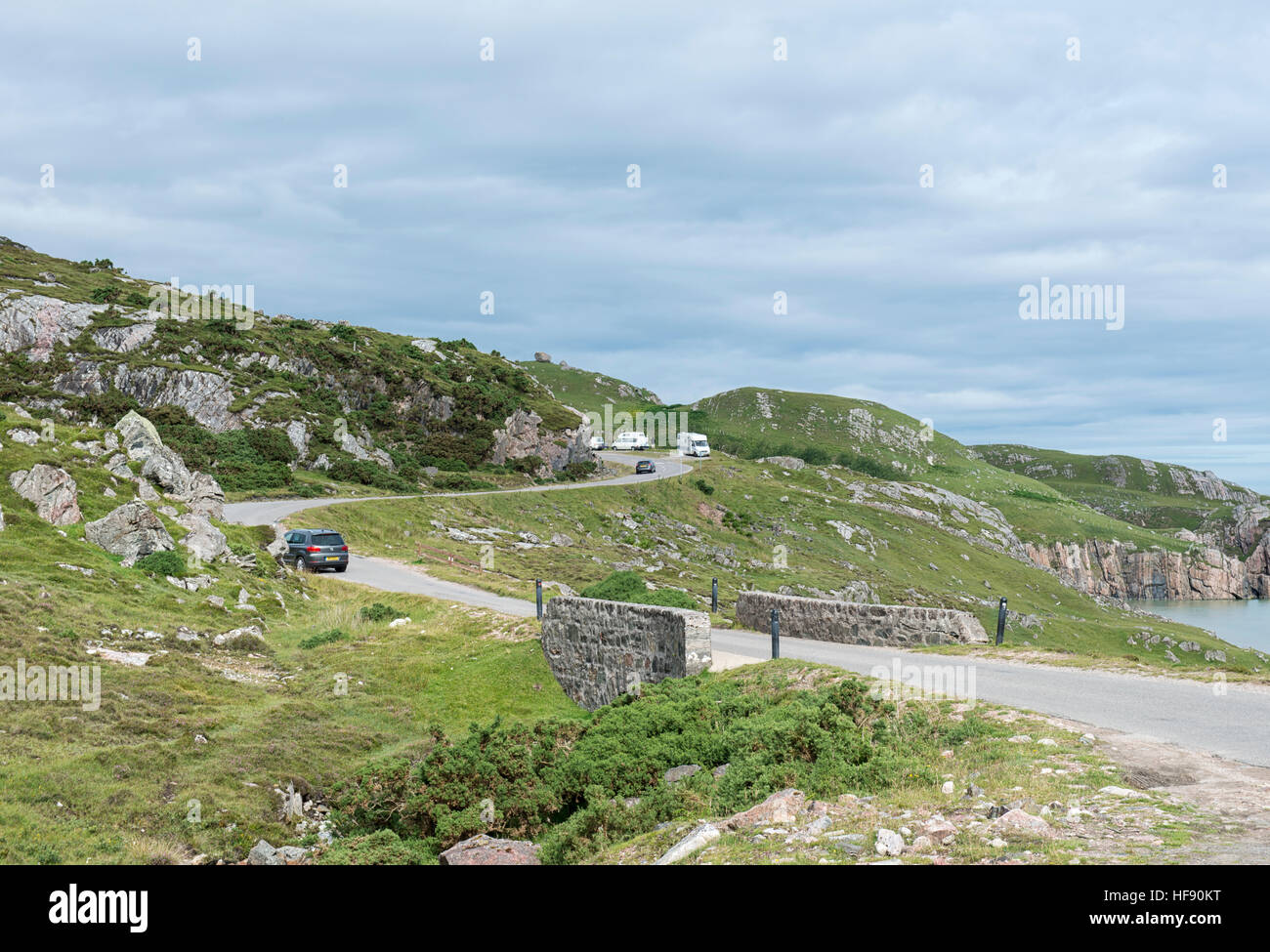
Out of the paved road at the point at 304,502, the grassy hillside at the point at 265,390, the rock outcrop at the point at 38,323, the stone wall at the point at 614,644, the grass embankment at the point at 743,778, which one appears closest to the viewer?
the grass embankment at the point at 743,778

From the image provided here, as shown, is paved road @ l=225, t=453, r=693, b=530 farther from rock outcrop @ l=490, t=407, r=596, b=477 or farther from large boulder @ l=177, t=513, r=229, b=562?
large boulder @ l=177, t=513, r=229, b=562

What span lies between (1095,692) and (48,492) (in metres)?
30.2

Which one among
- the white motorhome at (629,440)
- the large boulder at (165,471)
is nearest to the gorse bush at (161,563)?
the large boulder at (165,471)

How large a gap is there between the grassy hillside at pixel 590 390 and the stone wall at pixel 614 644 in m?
133

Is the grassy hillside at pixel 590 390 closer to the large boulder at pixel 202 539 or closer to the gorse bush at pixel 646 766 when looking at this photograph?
the large boulder at pixel 202 539

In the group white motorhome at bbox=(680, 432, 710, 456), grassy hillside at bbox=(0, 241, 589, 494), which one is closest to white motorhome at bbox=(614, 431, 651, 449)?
white motorhome at bbox=(680, 432, 710, 456)

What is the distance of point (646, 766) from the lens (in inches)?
485

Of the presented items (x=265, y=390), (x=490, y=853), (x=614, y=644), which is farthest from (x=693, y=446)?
(x=490, y=853)

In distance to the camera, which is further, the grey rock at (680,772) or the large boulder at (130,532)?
the large boulder at (130,532)

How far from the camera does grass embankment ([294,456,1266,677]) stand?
4306cm

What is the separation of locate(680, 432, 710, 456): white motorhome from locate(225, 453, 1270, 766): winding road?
85.6 m

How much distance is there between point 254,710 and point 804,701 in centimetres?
1177

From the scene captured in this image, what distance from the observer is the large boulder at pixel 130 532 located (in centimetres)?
2450
